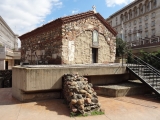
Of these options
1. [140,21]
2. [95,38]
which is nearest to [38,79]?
[95,38]

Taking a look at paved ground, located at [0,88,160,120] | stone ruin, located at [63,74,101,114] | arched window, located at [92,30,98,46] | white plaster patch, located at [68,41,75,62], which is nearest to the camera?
paved ground, located at [0,88,160,120]

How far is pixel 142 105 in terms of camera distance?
7.36 metres

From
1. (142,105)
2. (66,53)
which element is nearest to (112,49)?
(66,53)

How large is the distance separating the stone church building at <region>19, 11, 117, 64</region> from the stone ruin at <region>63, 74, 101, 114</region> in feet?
14.3

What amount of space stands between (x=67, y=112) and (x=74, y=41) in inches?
258

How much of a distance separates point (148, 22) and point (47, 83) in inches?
1801

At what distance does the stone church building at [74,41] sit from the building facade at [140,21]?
26.0 m

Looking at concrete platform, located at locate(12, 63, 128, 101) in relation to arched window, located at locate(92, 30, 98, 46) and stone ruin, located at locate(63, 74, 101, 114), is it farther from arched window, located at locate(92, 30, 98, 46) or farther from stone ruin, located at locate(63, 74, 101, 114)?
arched window, located at locate(92, 30, 98, 46)

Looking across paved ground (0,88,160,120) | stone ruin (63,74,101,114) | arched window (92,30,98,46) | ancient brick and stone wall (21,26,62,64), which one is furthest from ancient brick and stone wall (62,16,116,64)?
paved ground (0,88,160,120)

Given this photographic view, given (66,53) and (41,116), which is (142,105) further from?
(66,53)

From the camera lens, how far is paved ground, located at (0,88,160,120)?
5918mm

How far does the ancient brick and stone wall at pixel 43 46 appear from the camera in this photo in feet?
38.7

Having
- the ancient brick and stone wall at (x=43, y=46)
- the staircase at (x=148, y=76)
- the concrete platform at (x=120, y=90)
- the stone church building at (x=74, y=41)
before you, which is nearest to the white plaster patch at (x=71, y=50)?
the stone church building at (x=74, y=41)

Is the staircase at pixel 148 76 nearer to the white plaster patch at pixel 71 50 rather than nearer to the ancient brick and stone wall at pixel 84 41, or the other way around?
the ancient brick and stone wall at pixel 84 41
